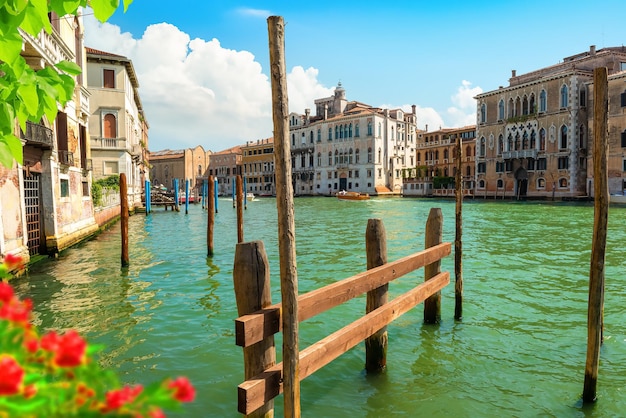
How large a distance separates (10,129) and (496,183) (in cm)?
4622

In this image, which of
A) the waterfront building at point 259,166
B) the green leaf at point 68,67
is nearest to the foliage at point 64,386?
the green leaf at point 68,67

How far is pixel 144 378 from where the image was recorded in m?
4.57

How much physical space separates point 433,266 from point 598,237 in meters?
2.21

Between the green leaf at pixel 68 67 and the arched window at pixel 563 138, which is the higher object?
the arched window at pixel 563 138

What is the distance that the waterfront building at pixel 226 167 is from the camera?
73000 millimetres

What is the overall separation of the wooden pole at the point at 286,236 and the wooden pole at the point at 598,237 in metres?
2.58

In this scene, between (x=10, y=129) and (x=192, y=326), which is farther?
(x=192, y=326)

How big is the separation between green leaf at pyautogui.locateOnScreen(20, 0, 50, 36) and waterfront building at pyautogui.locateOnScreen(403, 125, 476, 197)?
4868 centimetres

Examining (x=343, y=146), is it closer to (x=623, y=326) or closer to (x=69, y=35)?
(x=69, y=35)

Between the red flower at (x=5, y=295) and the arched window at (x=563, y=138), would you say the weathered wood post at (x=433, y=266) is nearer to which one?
the red flower at (x=5, y=295)

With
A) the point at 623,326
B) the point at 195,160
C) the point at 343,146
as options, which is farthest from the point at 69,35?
the point at 195,160

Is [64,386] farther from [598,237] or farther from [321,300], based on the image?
[598,237]

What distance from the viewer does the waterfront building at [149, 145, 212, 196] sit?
69500mm

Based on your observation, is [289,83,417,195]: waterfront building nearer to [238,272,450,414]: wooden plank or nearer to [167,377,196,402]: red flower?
[238,272,450,414]: wooden plank
